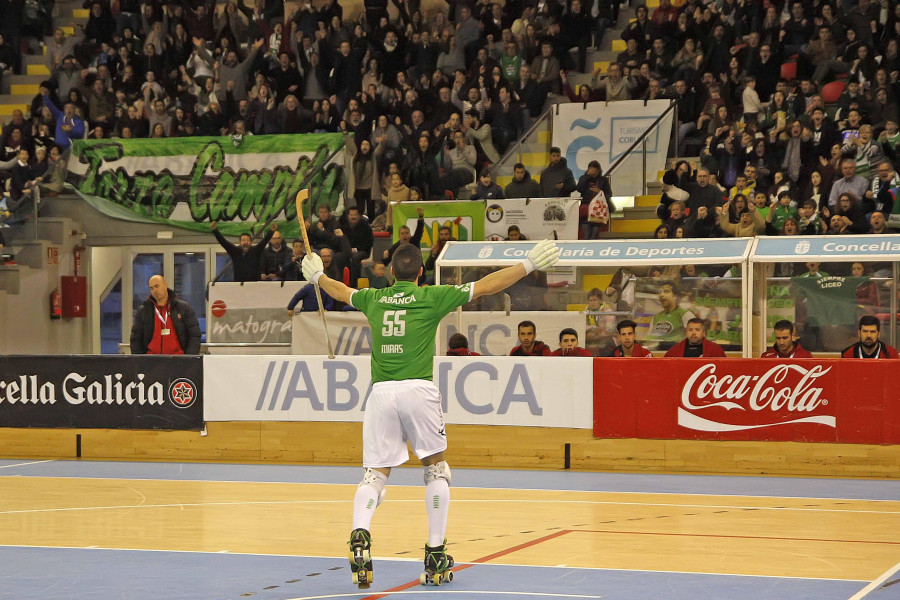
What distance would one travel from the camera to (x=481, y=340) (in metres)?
17.3

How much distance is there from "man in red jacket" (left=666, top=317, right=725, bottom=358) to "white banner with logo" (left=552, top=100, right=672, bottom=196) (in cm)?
774

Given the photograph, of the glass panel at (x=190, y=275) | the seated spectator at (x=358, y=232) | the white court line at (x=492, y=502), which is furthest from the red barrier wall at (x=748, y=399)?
the glass panel at (x=190, y=275)

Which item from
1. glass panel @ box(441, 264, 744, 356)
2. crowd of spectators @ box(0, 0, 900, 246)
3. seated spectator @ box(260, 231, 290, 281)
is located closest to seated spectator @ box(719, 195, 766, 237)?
crowd of spectators @ box(0, 0, 900, 246)

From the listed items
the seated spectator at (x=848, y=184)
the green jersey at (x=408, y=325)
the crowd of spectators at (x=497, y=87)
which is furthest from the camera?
the crowd of spectators at (x=497, y=87)

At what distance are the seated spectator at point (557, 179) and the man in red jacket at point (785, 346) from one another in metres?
7.15

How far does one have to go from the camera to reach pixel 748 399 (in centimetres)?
1441

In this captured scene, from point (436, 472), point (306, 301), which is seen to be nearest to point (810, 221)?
point (306, 301)

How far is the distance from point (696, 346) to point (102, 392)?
7.85 meters

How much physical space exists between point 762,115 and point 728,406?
901cm

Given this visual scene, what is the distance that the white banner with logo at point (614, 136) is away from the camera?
22891 mm

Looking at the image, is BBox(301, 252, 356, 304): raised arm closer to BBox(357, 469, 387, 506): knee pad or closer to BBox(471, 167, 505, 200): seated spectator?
BBox(357, 469, 387, 506): knee pad

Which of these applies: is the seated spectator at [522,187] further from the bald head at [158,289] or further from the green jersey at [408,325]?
the green jersey at [408,325]

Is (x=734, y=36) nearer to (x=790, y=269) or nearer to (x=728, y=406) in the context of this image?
(x=790, y=269)

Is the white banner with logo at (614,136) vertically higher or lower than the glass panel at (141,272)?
higher
